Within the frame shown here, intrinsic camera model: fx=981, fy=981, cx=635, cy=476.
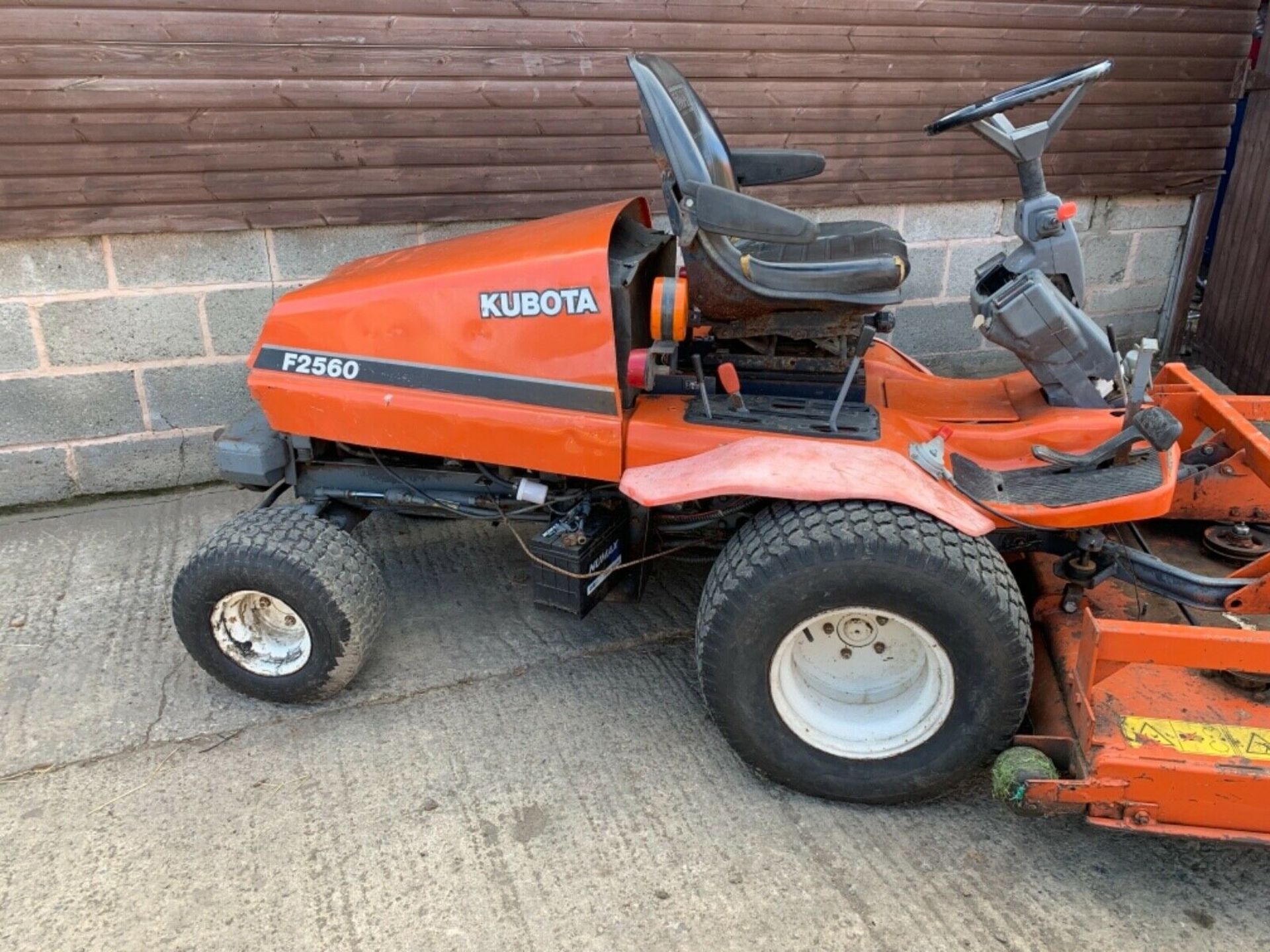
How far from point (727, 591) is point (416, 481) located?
3.83 ft

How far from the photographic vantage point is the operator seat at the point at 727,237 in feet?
8.24

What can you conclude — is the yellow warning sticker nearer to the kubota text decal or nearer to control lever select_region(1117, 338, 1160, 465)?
control lever select_region(1117, 338, 1160, 465)

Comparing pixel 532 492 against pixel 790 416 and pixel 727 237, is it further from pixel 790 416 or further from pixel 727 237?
pixel 727 237

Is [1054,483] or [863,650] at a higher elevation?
[1054,483]

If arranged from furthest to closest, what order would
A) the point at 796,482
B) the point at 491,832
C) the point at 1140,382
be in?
1. the point at 1140,382
2. the point at 491,832
3. the point at 796,482

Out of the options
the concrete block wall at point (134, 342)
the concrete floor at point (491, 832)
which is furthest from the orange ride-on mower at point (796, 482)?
the concrete block wall at point (134, 342)

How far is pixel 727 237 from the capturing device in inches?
106

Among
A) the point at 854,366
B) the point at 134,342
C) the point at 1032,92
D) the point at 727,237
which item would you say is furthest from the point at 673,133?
the point at 134,342

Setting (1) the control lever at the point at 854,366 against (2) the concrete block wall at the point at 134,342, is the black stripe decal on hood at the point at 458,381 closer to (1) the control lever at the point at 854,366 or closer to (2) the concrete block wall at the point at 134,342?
(1) the control lever at the point at 854,366

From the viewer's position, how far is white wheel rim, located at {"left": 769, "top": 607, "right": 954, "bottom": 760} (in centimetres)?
243

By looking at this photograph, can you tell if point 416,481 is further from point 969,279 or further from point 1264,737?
point 969,279

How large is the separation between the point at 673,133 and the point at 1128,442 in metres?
1.45

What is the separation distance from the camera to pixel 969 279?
5016mm

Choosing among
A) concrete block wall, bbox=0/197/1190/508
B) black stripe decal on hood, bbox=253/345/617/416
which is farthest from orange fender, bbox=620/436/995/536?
concrete block wall, bbox=0/197/1190/508
